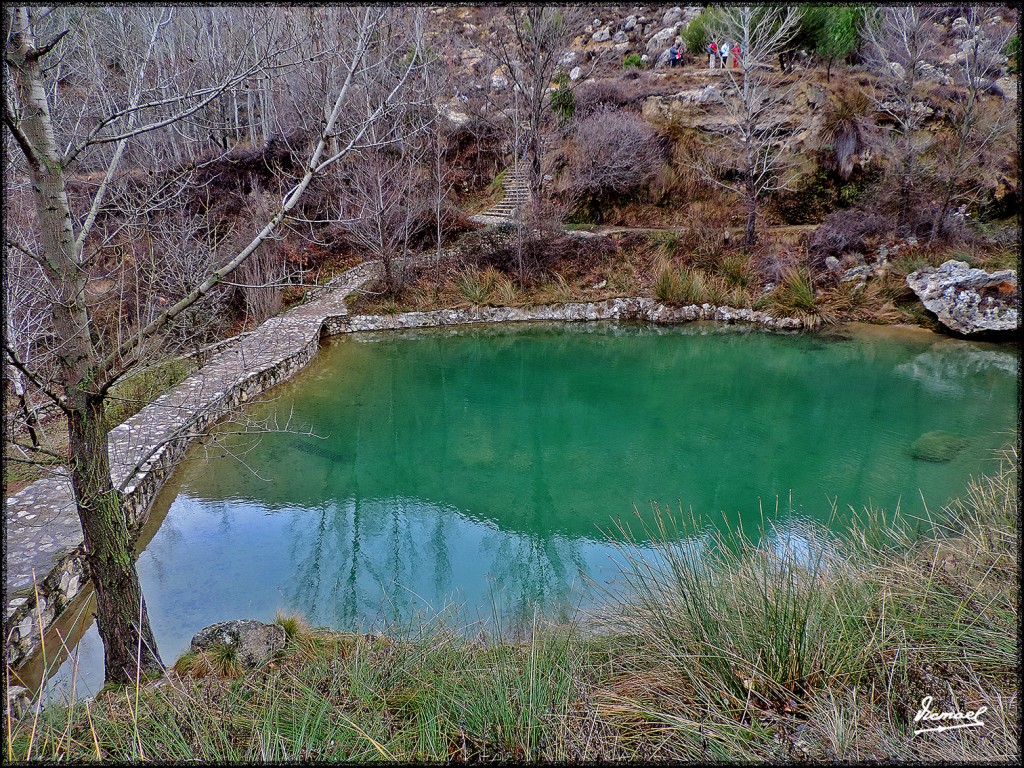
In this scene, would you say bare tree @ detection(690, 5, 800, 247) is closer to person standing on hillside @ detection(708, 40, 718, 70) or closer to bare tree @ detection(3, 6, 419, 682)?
person standing on hillside @ detection(708, 40, 718, 70)

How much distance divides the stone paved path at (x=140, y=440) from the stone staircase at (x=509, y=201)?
5.59 m

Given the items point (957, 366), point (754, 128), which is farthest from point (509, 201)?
point (957, 366)

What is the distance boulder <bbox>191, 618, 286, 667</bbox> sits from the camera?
3299 millimetres

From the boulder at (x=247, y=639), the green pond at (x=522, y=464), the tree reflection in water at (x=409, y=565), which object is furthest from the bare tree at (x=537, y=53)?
the boulder at (x=247, y=639)

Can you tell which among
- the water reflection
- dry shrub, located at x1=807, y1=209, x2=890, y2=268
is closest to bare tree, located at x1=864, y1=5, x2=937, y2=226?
dry shrub, located at x1=807, y1=209, x2=890, y2=268

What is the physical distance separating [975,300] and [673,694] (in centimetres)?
1089

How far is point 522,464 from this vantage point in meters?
6.45

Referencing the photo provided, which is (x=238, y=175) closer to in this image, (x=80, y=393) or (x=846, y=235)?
(x=846, y=235)

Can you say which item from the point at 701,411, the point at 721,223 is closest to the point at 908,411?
the point at 701,411

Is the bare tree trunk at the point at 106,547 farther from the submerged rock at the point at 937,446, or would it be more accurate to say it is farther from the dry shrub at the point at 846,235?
the dry shrub at the point at 846,235

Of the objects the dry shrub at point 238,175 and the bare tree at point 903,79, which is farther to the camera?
the dry shrub at point 238,175

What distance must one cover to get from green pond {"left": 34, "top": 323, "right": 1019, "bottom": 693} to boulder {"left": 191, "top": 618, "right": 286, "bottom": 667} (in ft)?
1.61

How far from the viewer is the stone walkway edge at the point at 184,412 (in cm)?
376

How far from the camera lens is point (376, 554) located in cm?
486
